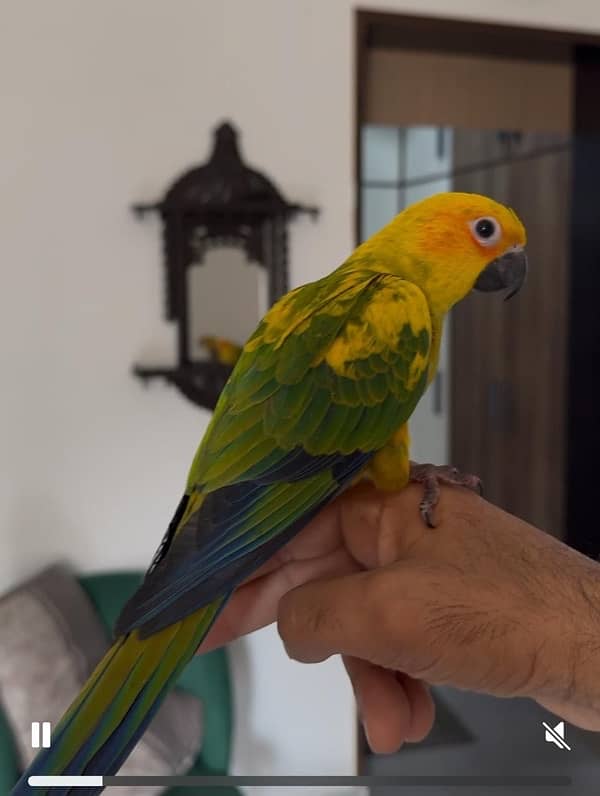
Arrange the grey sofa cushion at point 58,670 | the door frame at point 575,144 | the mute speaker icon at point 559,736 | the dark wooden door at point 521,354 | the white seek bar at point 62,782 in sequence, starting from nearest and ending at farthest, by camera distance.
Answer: the white seek bar at point 62,782
the mute speaker icon at point 559,736
the grey sofa cushion at point 58,670
the door frame at point 575,144
the dark wooden door at point 521,354

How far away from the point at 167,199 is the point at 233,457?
125cm

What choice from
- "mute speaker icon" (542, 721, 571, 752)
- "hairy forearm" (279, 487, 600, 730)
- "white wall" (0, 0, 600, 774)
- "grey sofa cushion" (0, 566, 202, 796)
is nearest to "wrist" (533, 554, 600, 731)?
"hairy forearm" (279, 487, 600, 730)

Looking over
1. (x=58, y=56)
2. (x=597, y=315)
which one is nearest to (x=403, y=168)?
(x=597, y=315)

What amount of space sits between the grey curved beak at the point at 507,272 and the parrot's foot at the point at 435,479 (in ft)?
0.62

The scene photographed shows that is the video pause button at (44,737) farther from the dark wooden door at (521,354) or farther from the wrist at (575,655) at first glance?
the dark wooden door at (521,354)

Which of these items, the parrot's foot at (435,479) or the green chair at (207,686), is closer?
the parrot's foot at (435,479)

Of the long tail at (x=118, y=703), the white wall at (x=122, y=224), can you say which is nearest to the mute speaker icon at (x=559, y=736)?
the long tail at (x=118, y=703)

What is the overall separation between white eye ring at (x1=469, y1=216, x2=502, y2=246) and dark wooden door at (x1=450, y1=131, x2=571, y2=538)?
1.31 meters

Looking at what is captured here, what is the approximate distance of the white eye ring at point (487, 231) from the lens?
724mm

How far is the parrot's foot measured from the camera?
67 cm

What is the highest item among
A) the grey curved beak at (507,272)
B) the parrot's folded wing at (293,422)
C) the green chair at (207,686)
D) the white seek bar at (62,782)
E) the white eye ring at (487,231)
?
the white eye ring at (487,231)

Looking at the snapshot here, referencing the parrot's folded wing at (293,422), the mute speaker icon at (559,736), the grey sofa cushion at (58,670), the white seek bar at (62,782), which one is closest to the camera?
the white seek bar at (62,782)

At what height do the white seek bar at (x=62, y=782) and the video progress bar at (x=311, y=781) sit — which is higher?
the white seek bar at (x=62, y=782)

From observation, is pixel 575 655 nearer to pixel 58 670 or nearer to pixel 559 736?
pixel 559 736
